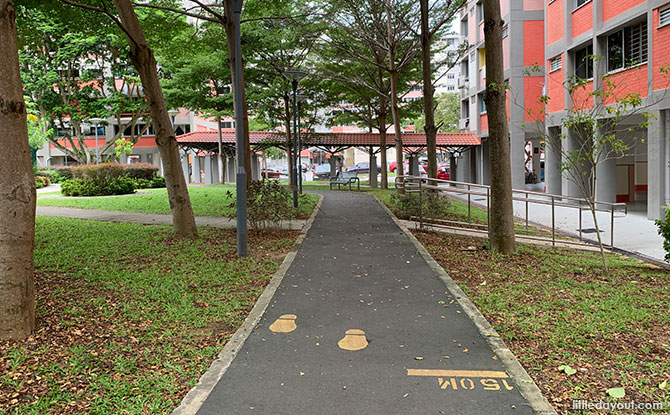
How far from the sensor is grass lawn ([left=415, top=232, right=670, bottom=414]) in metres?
4.09

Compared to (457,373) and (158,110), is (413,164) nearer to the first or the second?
(158,110)

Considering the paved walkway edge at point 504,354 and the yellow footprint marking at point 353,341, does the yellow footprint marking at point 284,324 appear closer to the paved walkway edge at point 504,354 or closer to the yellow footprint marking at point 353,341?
the yellow footprint marking at point 353,341

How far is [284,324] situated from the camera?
5562 millimetres

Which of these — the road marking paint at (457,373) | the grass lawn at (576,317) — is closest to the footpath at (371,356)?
the road marking paint at (457,373)

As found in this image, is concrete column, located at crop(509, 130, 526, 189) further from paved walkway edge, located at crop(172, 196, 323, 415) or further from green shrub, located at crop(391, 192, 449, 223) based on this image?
paved walkway edge, located at crop(172, 196, 323, 415)

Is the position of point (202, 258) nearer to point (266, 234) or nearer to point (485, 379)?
point (266, 234)

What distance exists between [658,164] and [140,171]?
24.3 metres

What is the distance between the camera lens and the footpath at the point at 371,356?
3.78m

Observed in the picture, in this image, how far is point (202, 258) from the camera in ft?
29.5

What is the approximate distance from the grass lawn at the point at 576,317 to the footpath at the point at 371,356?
263 mm

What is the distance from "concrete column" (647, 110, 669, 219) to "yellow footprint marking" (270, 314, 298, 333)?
46.7 ft

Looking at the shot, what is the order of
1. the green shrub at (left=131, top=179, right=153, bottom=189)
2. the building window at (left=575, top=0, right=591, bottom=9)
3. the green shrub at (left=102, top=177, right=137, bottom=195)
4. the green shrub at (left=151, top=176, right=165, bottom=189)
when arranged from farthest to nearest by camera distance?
1. the green shrub at (left=151, top=176, right=165, bottom=189)
2. the green shrub at (left=131, top=179, right=153, bottom=189)
3. the green shrub at (left=102, top=177, right=137, bottom=195)
4. the building window at (left=575, top=0, right=591, bottom=9)

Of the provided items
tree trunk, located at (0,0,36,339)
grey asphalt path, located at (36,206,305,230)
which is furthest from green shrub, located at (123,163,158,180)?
tree trunk, located at (0,0,36,339)

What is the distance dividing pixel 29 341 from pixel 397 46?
21.1m
